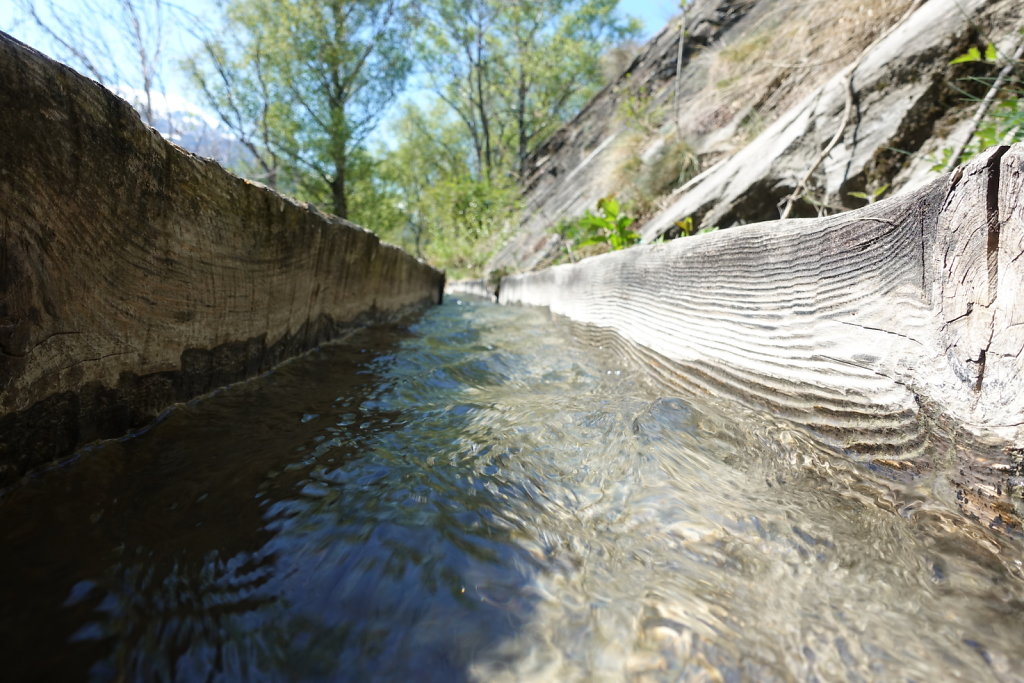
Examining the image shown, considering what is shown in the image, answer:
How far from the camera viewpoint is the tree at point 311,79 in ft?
41.8

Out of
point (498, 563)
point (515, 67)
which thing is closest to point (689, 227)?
point (498, 563)

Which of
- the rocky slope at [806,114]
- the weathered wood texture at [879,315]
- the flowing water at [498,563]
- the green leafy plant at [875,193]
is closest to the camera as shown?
the flowing water at [498,563]

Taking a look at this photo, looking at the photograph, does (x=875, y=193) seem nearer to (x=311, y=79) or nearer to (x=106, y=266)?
(x=106, y=266)

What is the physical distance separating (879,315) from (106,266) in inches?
67.3

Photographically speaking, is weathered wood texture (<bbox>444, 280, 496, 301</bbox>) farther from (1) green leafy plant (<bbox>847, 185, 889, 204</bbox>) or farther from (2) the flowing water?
(2) the flowing water

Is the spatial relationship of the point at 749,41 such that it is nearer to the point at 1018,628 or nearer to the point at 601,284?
the point at 601,284

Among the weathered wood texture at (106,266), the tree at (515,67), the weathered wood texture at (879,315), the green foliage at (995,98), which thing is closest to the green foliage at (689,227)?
the green foliage at (995,98)

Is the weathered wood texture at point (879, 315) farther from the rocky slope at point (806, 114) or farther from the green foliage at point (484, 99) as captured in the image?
the green foliage at point (484, 99)

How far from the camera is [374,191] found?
16.0 m

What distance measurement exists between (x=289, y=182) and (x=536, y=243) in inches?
437

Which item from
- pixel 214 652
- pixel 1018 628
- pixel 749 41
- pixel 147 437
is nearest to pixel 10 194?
pixel 147 437

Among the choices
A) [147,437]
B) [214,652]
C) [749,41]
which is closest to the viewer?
[214,652]

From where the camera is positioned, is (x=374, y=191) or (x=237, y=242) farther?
(x=374, y=191)

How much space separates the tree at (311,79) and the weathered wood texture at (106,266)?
1400 cm
